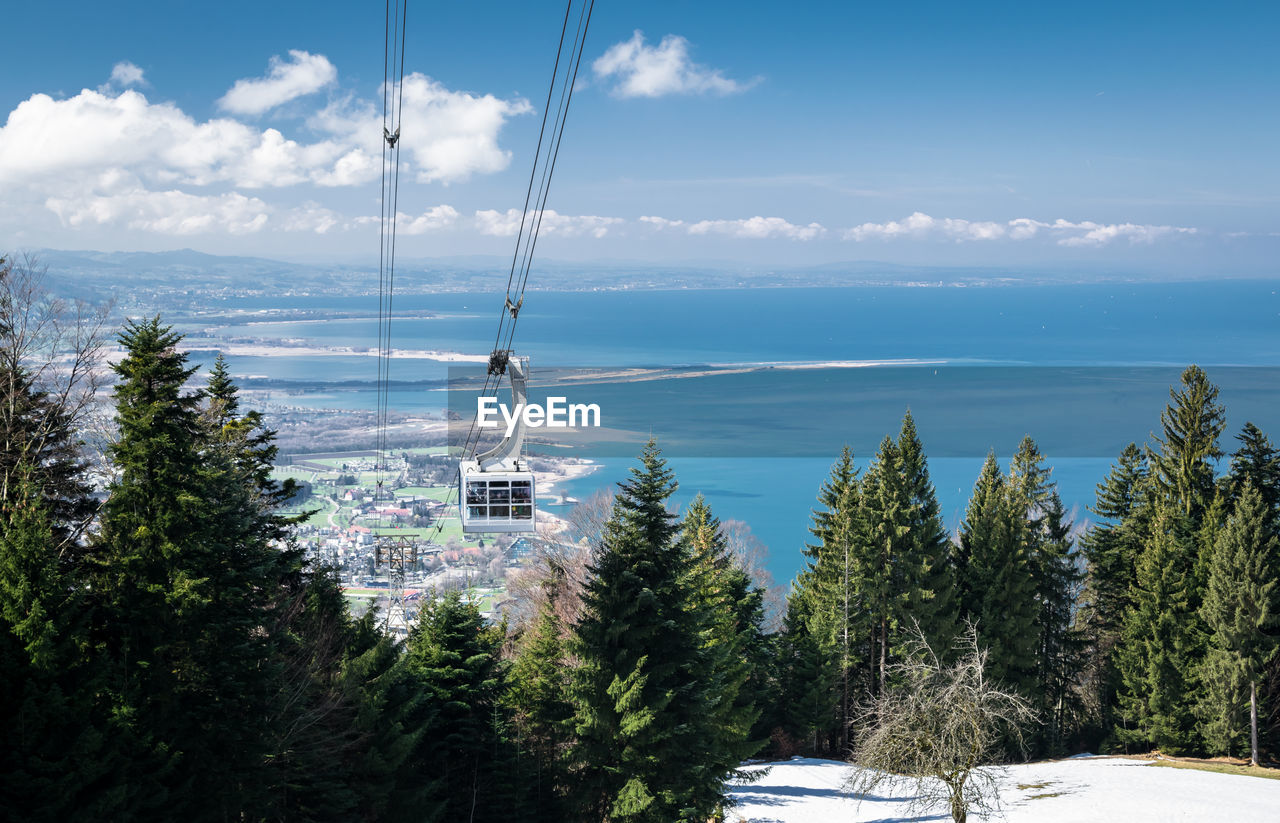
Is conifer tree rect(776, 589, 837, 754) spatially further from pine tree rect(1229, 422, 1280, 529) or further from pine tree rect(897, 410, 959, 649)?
pine tree rect(1229, 422, 1280, 529)

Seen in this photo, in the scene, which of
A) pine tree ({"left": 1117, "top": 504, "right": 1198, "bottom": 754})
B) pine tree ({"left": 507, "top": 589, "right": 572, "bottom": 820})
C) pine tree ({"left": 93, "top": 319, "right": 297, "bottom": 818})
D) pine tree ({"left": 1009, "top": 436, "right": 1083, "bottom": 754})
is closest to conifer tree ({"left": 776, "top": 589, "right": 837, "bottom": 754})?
pine tree ({"left": 1009, "top": 436, "right": 1083, "bottom": 754})

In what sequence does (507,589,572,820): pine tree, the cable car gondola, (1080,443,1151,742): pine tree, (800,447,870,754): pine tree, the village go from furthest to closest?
the village → (1080,443,1151,742): pine tree → (800,447,870,754): pine tree → the cable car gondola → (507,589,572,820): pine tree

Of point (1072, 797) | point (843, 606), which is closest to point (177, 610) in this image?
point (1072, 797)

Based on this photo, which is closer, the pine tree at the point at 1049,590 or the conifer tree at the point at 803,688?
the conifer tree at the point at 803,688

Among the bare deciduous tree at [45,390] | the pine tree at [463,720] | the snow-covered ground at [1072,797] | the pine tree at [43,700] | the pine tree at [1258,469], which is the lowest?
the snow-covered ground at [1072,797]

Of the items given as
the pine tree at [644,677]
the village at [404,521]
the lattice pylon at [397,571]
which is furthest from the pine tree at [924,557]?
the village at [404,521]

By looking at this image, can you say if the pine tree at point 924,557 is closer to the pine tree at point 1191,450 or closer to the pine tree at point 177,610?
the pine tree at point 1191,450

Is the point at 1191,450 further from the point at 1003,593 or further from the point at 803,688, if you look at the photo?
the point at 803,688

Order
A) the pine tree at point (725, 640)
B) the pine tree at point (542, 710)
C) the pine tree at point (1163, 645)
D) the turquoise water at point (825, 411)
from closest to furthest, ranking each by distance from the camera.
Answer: the pine tree at point (725, 640), the pine tree at point (542, 710), the pine tree at point (1163, 645), the turquoise water at point (825, 411)
